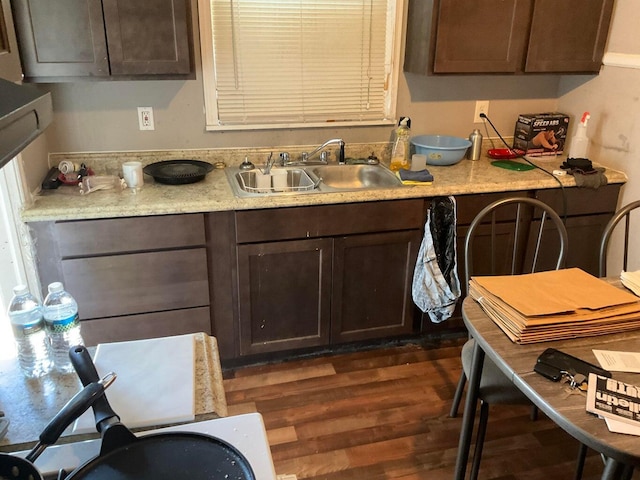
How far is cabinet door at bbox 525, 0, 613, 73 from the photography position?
2639 millimetres

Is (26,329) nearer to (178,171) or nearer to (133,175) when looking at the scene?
(133,175)

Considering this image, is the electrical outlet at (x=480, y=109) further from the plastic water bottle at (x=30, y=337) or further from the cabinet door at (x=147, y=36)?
the plastic water bottle at (x=30, y=337)

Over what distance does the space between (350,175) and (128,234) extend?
121 centimetres

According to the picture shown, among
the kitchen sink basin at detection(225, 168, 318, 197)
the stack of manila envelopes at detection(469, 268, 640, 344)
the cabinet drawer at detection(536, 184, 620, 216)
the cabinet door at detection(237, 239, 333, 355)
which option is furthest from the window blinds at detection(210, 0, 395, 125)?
the stack of manila envelopes at detection(469, 268, 640, 344)

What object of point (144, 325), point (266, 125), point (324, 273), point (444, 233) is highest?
point (266, 125)

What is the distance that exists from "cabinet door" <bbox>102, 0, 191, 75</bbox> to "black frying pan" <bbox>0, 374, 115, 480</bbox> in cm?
171

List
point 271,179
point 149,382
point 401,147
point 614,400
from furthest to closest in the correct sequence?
point 401,147 < point 271,179 < point 614,400 < point 149,382

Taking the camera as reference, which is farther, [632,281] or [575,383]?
[632,281]

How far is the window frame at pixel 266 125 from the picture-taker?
253 centimetres

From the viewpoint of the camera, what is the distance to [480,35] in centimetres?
261

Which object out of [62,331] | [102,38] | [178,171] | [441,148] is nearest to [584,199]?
[441,148]

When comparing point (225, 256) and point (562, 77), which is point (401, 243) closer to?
point (225, 256)

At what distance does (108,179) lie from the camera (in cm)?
244

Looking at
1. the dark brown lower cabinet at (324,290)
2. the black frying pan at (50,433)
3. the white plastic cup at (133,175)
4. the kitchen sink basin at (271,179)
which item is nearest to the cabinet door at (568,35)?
the dark brown lower cabinet at (324,290)
